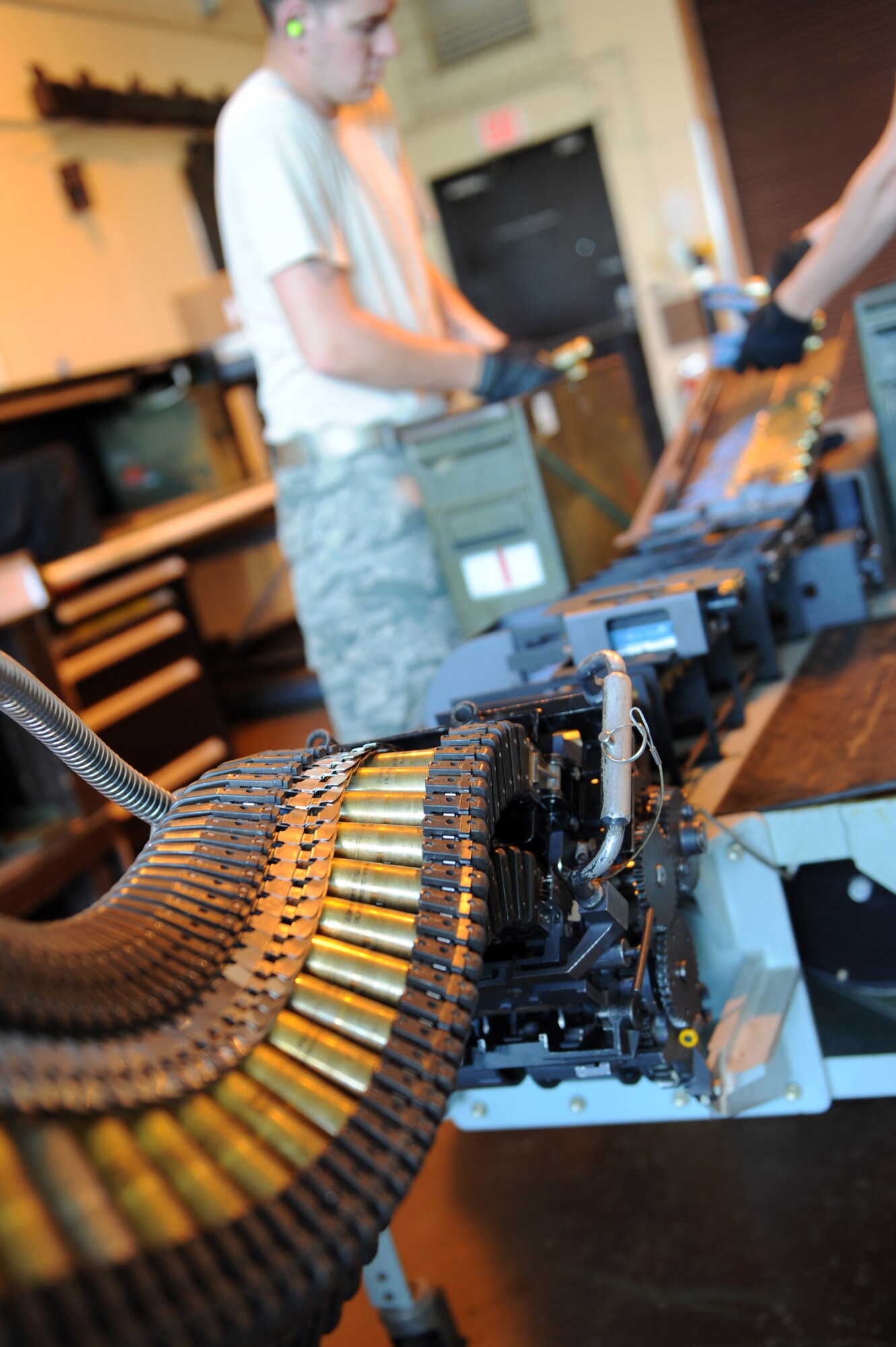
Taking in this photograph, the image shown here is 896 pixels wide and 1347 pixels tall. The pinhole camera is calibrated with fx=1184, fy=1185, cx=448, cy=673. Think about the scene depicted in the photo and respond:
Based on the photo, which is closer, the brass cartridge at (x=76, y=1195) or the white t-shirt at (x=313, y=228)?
the brass cartridge at (x=76, y=1195)

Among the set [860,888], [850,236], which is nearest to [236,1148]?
[860,888]

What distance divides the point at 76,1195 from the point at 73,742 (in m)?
0.54

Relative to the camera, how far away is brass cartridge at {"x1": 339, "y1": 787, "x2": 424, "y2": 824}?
1.03m

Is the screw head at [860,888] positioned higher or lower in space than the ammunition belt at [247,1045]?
lower

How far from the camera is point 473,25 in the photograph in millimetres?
7348

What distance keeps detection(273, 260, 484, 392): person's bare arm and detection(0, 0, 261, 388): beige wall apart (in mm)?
3008

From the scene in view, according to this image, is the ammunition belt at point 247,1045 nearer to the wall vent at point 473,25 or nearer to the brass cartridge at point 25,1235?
the brass cartridge at point 25,1235

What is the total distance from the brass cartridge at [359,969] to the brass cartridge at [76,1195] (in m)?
0.28

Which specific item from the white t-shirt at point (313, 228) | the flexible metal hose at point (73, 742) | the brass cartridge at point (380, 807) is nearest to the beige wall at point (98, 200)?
the white t-shirt at point (313, 228)

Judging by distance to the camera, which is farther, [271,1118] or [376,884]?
[376,884]

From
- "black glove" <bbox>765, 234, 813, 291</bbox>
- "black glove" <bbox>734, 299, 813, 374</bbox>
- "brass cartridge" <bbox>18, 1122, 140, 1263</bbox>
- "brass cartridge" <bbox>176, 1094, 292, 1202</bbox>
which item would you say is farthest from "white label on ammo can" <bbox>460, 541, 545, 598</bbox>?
"brass cartridge" <bbox>18, 1122, 140, 1263</bbox>

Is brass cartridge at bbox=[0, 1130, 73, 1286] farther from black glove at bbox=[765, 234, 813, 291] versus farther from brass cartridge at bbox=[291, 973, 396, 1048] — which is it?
black glove at bbox=[765, 234, 813, 291]

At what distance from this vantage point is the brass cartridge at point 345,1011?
89cm

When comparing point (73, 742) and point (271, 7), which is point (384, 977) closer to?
point (73, 742)
